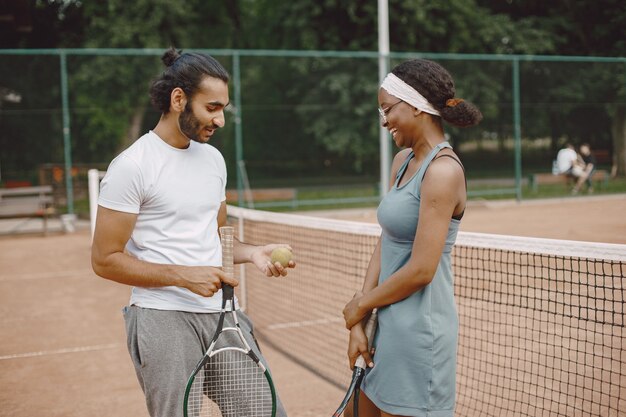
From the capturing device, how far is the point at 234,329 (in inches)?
110

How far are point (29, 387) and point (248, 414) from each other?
3.15 m

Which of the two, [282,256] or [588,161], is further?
[588,161]

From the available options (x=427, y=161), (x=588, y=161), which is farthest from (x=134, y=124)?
(x=427, y=161)

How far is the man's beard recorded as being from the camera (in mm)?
2682

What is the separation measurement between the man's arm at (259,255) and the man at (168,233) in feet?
0.66

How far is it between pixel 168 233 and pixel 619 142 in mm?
19057

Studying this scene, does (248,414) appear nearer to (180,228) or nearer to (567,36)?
(180,228)

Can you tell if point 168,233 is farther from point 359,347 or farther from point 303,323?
point 303,323

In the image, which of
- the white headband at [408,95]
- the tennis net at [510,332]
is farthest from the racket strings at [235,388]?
the tennis net at [510,332]

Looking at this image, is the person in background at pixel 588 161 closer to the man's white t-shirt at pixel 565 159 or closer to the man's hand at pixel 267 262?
the man's white t-shirt at pixel 565 159

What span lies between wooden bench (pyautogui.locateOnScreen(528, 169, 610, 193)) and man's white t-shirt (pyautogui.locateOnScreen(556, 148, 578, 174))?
286mm

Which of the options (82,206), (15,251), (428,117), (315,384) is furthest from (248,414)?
(82,206)

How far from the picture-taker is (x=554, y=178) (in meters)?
19.3

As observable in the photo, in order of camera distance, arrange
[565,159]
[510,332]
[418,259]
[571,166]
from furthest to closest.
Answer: [565,159] → [571,166] → [510,332] → [418,259]
